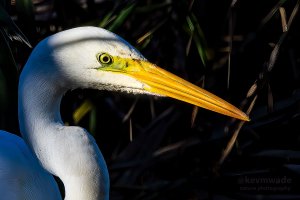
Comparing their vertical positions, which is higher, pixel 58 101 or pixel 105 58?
pixel 105 58

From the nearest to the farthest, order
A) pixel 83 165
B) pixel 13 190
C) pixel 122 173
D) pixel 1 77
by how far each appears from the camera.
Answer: pixel 83 165
pixel 13 190
pixel 1 77
pixel 122 173

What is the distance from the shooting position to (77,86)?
6.07 ft

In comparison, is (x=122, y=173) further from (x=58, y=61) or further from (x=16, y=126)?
(x=58, y=61)

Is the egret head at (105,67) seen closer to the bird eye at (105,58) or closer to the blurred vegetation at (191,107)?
the bird eye at (105,58)

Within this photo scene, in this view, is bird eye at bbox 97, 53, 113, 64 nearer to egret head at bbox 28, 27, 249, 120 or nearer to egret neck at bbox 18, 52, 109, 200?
egret head at bbox 28, 27, 249, 120

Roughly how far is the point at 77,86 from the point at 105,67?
98 millimetres

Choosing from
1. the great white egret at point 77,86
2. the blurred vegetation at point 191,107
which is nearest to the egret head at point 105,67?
the great white egret at point 77,86

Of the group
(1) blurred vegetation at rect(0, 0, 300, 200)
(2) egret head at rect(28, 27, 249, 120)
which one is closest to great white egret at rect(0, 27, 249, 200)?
(2) egret head at rect(28, 27, 249, 120)

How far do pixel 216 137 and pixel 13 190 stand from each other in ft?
3.52

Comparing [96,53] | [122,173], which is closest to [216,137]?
[122,173]

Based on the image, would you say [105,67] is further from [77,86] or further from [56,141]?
[56,141]

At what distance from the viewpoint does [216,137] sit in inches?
108

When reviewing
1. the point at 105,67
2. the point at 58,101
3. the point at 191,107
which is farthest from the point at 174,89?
the point at 191,107

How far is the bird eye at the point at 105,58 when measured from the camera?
180 cm
